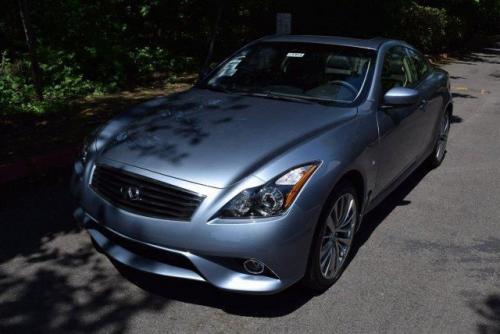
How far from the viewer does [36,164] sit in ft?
18.7

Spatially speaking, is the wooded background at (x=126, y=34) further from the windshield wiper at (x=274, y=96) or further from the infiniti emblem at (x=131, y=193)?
the infiniti emblem at (x=131, y=193)

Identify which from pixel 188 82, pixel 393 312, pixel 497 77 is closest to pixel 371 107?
pixel 393 312

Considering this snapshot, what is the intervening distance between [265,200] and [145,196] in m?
0.72

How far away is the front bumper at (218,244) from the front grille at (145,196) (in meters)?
0.04

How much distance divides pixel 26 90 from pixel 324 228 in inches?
281

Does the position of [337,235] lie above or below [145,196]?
below

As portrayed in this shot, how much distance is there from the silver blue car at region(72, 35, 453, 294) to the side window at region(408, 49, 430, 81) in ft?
2.94

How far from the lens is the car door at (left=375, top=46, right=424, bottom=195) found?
4230 mm

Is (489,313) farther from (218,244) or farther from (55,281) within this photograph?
(55,281)

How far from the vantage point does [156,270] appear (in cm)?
323

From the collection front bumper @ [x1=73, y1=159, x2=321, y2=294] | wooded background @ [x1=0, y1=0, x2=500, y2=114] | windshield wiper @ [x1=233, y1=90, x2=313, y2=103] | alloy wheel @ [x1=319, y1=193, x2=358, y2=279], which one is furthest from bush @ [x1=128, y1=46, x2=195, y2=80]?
front bumper @ [x1=73, y1=159, x2=321, y2=294]

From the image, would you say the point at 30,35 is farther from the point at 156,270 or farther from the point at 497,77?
the point at 497,77

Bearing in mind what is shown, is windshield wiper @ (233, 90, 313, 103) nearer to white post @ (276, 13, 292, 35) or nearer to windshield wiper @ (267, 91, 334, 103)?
windshield wiper @ (267, 91, 334, 103)

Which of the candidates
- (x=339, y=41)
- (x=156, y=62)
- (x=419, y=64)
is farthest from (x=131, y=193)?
(x=156, y=62)
